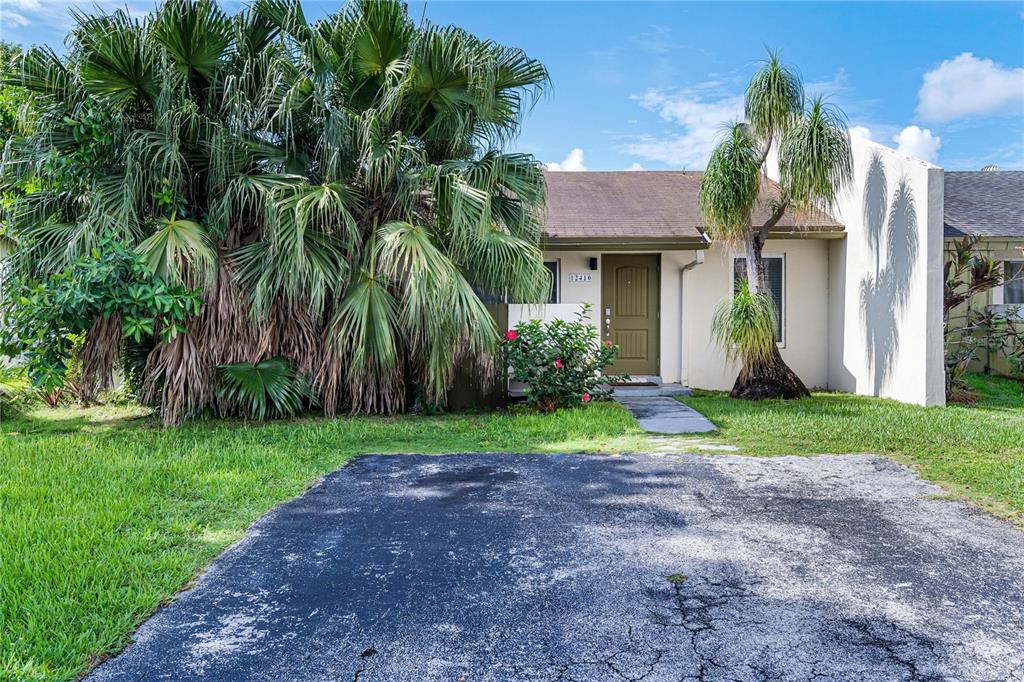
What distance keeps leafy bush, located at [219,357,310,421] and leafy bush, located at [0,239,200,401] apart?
2.77 ft

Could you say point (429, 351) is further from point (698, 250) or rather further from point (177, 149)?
point (698, 250)

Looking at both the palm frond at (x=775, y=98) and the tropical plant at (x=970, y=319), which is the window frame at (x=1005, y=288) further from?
the palm frond at (x=775, y=98)

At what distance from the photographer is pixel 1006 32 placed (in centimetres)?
1295

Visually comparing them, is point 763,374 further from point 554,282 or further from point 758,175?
point 554,282

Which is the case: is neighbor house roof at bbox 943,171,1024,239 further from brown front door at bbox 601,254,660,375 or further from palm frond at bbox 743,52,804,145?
brown front door at bbox 601,254,660,375

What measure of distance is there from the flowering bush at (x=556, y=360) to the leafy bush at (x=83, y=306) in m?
3.78

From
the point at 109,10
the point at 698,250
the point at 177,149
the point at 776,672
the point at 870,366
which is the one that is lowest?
the point at 776,672

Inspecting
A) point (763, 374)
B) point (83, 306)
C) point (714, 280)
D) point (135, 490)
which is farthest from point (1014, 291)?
point (83, 306)

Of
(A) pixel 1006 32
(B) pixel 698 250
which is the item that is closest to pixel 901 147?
(B) pixel 698 250

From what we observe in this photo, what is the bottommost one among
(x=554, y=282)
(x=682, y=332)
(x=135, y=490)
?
(x=135, y=490)

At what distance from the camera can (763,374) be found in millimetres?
9305

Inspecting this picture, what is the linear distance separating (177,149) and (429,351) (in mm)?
3538

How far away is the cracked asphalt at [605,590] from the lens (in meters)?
2.39

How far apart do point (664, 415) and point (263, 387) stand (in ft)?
15.9
